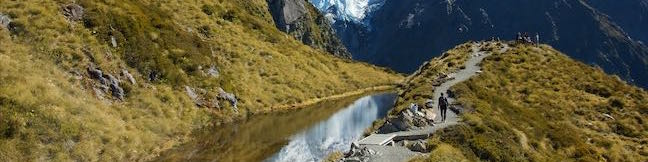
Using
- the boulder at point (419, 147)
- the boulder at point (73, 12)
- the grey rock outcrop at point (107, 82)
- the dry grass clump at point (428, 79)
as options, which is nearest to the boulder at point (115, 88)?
the grey rock outcrop at point (107, 82)

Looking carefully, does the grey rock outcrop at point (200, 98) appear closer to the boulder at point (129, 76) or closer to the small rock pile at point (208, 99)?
the small rock pile at point (208, 99)

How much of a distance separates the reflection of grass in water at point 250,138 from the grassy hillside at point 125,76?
74.0 inches

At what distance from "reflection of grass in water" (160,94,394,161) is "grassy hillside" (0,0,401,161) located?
6.17 feet

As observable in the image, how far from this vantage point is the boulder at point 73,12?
6069cm

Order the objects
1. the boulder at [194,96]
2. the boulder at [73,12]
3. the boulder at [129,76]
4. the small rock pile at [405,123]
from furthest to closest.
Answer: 1. the boulder at [194,96]
2. the boulder at [73,12]
3. the boulder at [129,76]
4. the small rock pile at [405,123]

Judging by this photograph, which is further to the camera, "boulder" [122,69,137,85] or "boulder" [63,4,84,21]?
"boulder" [63,4,84,21]

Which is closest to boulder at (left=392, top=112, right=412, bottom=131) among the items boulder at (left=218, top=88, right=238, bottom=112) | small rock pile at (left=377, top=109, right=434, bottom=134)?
small rock pile at (left=377, top=109, right=434, bottom=134)

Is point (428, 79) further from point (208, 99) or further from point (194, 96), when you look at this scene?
point (194, 96)

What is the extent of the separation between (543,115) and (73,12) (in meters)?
45.8

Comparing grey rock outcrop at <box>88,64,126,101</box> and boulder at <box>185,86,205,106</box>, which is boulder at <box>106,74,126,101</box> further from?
boulder at <box>185,86,205,106</box>

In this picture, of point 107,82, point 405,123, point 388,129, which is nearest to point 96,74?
point 107,82

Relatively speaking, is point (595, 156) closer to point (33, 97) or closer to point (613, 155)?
point (613, 155)

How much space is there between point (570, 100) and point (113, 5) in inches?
1990

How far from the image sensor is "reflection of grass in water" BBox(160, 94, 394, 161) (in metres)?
48.2
